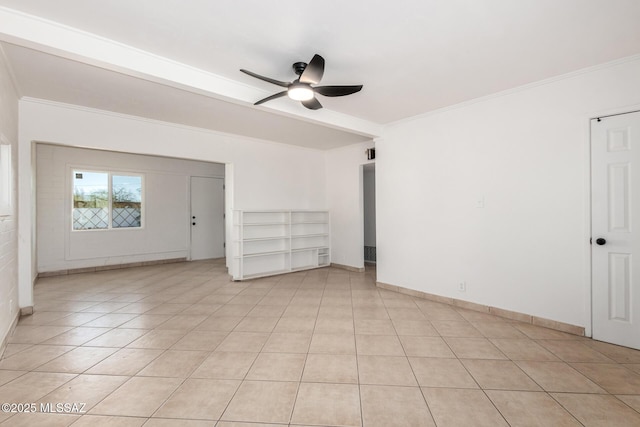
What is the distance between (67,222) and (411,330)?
21.6ft

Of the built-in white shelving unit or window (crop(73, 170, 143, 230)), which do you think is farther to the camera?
window (crop(73, 170, 143, 230))

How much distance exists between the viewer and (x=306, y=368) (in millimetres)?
2324

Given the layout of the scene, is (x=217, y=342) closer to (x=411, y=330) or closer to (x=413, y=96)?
(x=411, y=330)

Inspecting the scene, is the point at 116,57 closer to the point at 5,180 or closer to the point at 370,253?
the point at 5,180

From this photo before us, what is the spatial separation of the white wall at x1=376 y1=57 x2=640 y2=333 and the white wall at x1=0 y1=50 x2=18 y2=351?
14.5 feet

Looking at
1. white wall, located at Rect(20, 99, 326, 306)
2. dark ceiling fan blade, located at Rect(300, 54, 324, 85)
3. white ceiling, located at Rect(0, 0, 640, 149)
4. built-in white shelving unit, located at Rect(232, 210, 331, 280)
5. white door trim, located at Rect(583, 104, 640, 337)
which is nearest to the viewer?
white ceiling, located at Rect(0, 0, 640, 149)

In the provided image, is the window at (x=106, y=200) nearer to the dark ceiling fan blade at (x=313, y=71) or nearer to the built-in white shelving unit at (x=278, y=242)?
the built-in white shelving unit at (x=278, y=242)

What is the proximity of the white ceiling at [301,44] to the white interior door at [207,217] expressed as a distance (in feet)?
13.4

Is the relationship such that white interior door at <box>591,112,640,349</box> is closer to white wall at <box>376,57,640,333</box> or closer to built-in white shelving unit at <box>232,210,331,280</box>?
white wall at <box>376,57,640,333</box>

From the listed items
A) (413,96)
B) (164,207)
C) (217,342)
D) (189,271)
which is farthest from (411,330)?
(164,207)

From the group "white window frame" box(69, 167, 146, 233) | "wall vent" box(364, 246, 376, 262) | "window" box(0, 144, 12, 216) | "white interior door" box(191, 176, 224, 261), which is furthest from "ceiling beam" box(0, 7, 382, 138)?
"white interior door" box(191, 176, 224, 261)

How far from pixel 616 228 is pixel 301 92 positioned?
3159 millimetres

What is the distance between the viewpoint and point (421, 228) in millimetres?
4266

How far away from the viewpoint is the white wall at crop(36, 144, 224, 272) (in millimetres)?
5605
